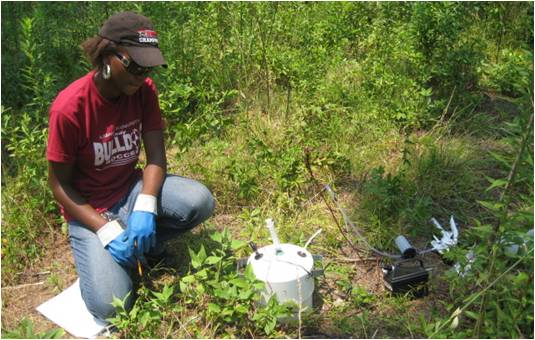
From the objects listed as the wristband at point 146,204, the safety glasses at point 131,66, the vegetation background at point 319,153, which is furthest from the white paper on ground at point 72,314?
the safety glasses at point 131,66

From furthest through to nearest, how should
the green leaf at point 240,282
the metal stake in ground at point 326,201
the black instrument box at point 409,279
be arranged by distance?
1. the metal stake in ground at point 326,201
2. the black instrument box at point 409,279
3. the green leaf at point 240,282

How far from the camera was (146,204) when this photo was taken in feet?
7.82

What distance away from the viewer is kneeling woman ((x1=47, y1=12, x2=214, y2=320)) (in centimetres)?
222

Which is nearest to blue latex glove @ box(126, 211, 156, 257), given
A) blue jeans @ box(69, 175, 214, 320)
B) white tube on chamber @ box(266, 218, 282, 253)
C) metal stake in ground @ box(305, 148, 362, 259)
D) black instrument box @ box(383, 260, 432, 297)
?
blue jeans @ box(69, 175, 214, 320)

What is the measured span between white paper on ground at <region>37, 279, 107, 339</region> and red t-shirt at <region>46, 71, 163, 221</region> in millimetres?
371

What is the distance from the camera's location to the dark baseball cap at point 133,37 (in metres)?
2.19

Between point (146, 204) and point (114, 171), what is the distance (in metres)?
0.25

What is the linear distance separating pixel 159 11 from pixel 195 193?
1.91 meters

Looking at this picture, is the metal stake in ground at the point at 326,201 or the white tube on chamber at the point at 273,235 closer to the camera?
the white tube on chamber at the point at 273,235

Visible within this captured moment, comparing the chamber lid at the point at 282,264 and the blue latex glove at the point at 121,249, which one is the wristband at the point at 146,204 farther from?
the chamber lid at the point at 282,264

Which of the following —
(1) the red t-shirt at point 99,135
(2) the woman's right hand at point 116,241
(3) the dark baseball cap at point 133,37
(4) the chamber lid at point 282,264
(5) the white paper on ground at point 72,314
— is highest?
(3) the dark baseball cap at point 133,37

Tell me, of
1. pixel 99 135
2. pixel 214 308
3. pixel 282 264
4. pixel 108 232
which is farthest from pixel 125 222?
pixel 282 264

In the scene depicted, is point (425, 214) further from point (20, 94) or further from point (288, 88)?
point (20, 94)

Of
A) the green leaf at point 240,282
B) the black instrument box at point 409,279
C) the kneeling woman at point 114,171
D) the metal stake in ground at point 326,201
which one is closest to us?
the green leaf at point 240,282
